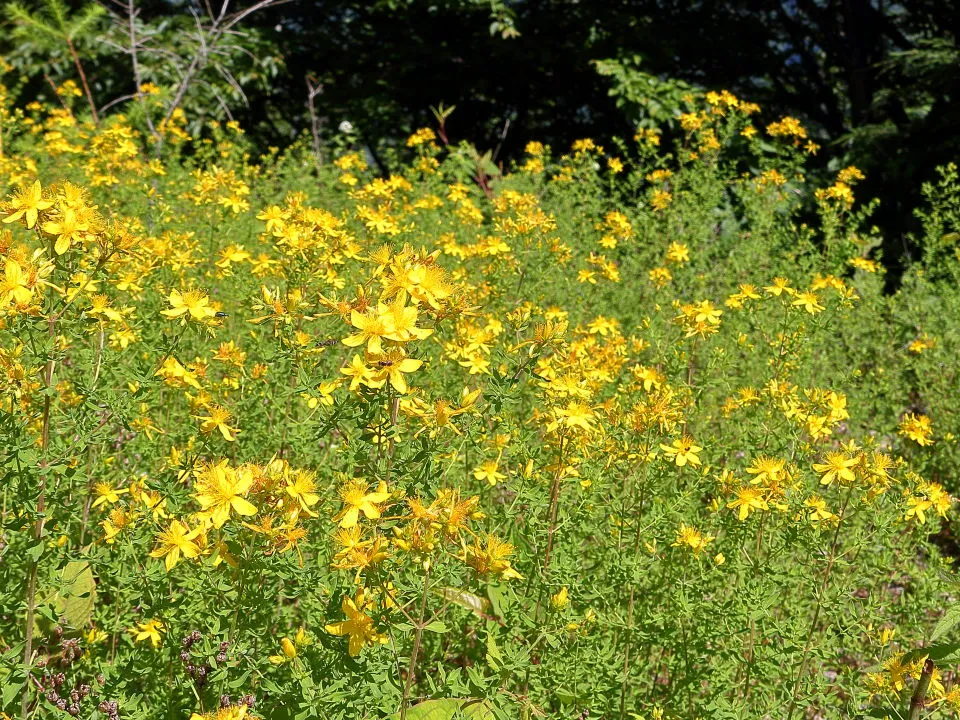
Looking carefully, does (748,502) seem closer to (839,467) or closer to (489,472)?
(839,467)

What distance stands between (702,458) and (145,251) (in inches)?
70.4

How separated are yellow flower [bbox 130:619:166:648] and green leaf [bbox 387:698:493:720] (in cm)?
54

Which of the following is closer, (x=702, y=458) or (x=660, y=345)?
(x=702, y=458)

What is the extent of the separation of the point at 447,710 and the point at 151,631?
0.63m

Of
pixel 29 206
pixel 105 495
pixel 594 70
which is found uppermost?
pixel 29 206

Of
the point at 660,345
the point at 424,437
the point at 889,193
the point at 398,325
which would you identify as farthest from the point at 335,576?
the point at 889,193

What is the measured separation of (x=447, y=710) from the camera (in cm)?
157

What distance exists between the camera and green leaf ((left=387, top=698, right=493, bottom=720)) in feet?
5.09

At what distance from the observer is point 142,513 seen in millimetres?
1764

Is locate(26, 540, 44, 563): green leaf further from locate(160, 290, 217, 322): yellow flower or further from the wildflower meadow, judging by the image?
locate(160, 290, 217, 322): yellow flower

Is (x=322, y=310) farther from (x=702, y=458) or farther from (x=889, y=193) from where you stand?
(x=889, y=193)

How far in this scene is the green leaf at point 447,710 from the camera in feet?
5.09

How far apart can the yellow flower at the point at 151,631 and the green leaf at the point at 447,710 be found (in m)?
0.54

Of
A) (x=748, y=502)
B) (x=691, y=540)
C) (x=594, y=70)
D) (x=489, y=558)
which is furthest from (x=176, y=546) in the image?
(x=594, y=70)
